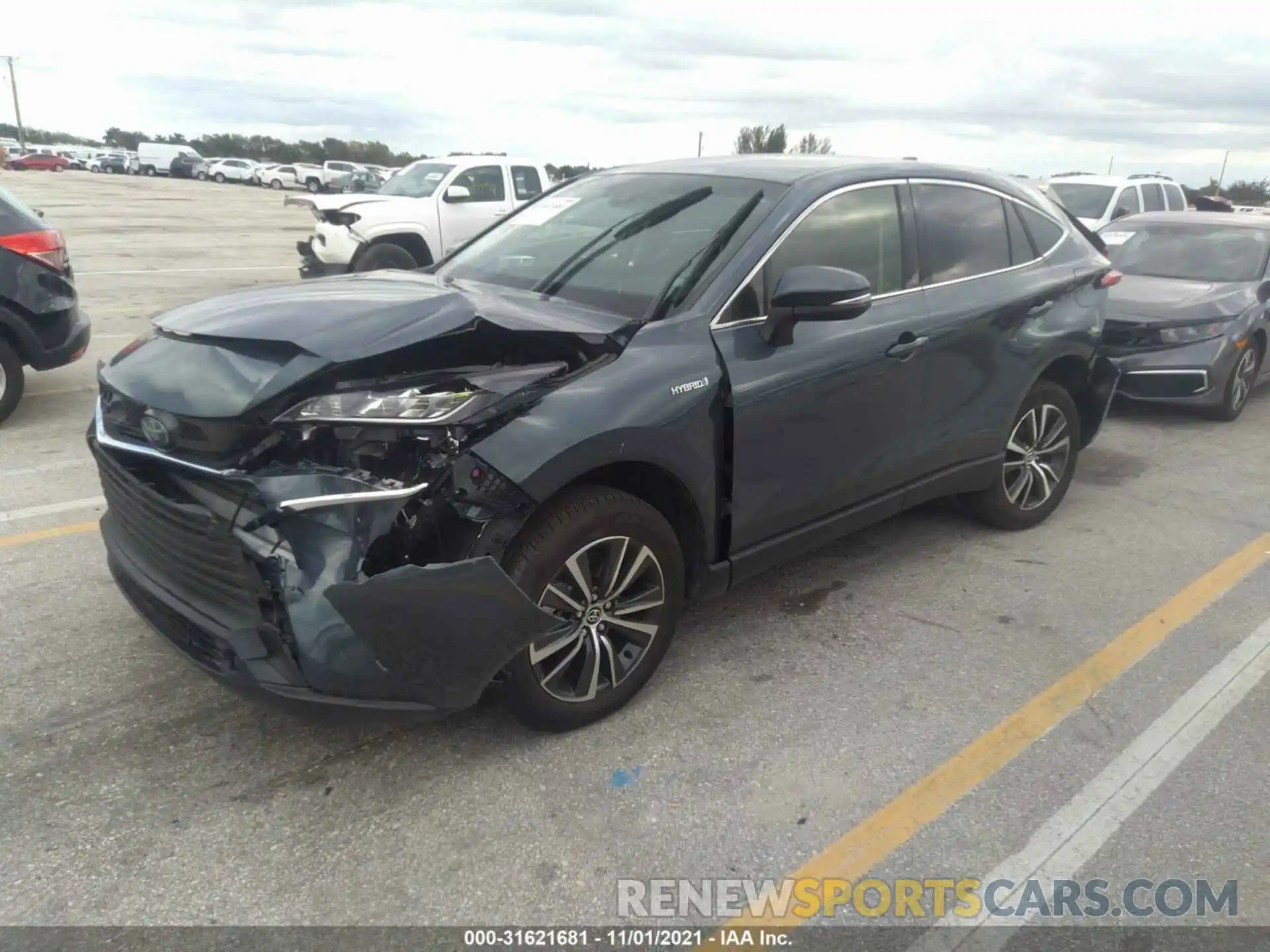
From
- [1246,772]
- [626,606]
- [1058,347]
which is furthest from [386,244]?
[1246,772]

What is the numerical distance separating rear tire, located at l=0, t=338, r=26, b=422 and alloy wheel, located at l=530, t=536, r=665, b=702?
5.23 metres

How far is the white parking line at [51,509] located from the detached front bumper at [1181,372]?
7294mm

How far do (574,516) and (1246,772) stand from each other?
238cm

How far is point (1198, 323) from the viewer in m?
7.85

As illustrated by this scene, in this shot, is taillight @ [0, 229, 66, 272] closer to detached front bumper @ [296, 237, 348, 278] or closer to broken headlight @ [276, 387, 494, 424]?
broken headlight @ [276, 387, 494, 424]

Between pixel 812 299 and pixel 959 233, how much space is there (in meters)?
1.54

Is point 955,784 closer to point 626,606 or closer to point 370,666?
point 626,606

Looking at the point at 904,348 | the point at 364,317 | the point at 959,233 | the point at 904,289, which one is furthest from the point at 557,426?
the point at 959,233

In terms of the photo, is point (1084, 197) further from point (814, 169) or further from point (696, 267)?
point (696, 267)

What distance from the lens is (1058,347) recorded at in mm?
4961

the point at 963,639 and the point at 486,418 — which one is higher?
the point at 486,418

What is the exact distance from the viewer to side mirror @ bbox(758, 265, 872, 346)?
11.1 ft

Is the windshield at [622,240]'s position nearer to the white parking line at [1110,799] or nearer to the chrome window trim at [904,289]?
the chrome window trim at [904,289]

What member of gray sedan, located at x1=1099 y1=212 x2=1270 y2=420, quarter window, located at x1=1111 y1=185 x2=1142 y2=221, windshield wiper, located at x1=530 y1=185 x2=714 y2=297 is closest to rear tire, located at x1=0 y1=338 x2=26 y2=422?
windshield wiper, located at x1=530 y1=185 x2=714 y2=297
